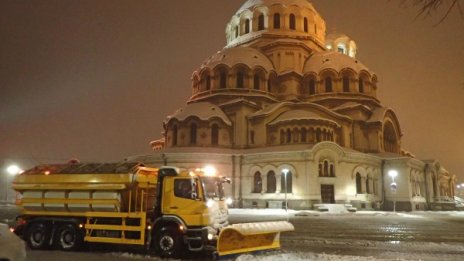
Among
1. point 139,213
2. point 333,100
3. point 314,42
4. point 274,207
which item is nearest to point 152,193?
point 139,213

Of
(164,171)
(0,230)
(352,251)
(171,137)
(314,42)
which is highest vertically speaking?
(314,42)

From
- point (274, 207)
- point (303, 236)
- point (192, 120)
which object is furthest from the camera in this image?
point (192, 120)

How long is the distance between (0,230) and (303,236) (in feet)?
39.6

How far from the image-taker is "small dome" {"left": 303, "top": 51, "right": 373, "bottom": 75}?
45.7m

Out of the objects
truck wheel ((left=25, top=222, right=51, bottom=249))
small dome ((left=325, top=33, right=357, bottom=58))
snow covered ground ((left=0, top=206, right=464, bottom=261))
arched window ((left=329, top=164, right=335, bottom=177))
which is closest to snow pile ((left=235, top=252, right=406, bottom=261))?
snow covered ground ((left=0, top=206, right=464, bottom=261))

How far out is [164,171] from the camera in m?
12.2

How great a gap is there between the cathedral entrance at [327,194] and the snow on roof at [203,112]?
479 inches

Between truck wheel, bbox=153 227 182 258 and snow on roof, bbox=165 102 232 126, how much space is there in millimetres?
29768

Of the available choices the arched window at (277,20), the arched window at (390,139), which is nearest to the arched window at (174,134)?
the arched window at (277,20)

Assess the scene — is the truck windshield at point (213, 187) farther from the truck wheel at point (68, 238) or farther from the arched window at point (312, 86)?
the arched window at point (312, 86)

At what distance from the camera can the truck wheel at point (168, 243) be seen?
448 inches

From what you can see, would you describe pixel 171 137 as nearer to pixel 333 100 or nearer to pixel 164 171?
pixel 333 100

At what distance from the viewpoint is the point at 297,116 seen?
3991cm

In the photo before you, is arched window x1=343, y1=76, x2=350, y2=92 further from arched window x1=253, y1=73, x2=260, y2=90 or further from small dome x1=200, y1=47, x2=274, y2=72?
arched window x1=253, y1=73, x2=260, y2=90
